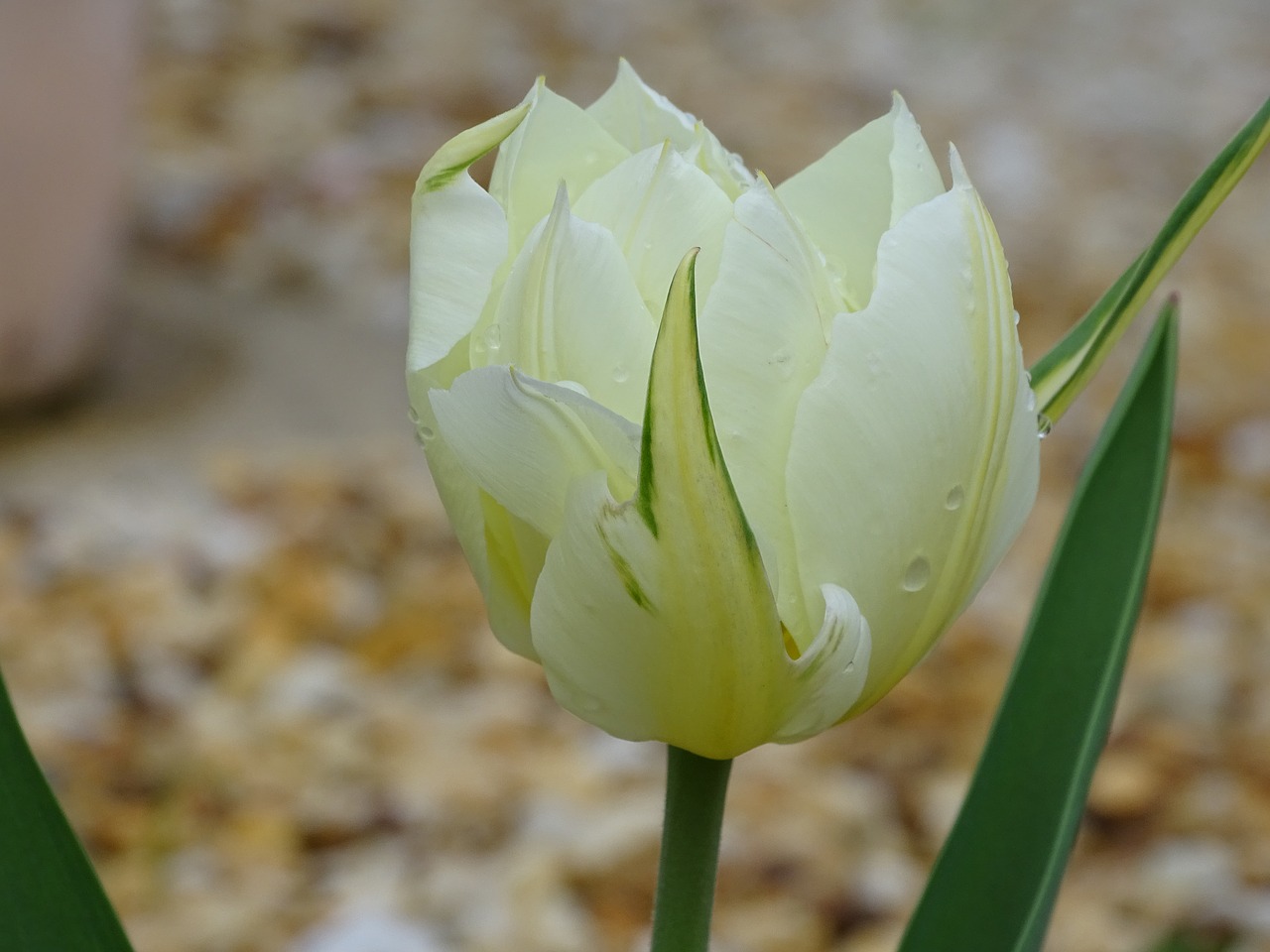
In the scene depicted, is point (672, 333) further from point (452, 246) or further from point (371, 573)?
point (371, 573)

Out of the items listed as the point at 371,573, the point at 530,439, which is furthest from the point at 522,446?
the point at 371,573

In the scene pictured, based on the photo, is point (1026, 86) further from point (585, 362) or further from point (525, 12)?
point (585, 362)

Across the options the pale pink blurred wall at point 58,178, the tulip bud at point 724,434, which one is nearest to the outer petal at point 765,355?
the tulip bud at point 724,434

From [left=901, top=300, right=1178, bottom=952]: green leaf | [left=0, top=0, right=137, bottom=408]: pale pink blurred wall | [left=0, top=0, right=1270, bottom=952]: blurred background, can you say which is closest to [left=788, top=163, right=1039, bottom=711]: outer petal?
[left=901, top=300, right=1178, bottom=952]: green leaf

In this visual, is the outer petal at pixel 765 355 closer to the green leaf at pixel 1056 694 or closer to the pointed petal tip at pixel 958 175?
the pointed petal tip at pixel 958 175

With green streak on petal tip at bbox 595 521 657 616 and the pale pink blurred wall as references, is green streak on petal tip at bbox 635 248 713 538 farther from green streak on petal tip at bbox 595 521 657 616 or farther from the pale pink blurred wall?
the pale pink blurred wall

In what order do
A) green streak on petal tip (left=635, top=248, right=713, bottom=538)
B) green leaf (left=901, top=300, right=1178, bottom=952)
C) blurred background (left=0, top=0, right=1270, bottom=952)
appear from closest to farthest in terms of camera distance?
1. green streak on petal tip (left=635, top=248, right=713, bottom=538)
2. green leaf (left=901, top=300, right=1178, bottom=952)
3. blurred background (left=0, top=0, right=1270, bottom=952)

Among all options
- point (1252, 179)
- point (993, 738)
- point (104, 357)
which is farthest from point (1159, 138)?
point (993, 738)
